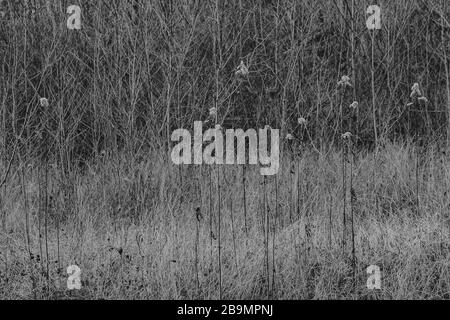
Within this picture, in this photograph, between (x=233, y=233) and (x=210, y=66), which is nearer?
(x=233, y=233)

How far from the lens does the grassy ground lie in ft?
13.5

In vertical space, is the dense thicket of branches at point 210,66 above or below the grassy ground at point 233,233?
above

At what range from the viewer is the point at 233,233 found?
441 cm

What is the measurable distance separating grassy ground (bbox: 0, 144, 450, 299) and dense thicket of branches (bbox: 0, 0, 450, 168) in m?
0.60

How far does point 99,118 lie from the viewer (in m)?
6.57

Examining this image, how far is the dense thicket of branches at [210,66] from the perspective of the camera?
20.9 ft

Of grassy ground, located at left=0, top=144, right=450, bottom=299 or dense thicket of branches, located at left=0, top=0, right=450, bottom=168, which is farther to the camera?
dense thicket of branches, located at left=0, top=0, right=450, bottom=168

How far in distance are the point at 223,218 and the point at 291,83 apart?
215cm

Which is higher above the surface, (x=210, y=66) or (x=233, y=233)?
(x=210, y=66)

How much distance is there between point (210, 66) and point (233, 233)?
2.70m

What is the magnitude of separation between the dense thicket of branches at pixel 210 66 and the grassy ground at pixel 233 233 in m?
0.60

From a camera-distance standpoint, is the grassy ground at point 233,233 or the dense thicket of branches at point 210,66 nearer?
the grassy ground at point 233,233

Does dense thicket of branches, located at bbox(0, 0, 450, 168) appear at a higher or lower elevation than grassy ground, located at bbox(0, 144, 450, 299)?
higher
